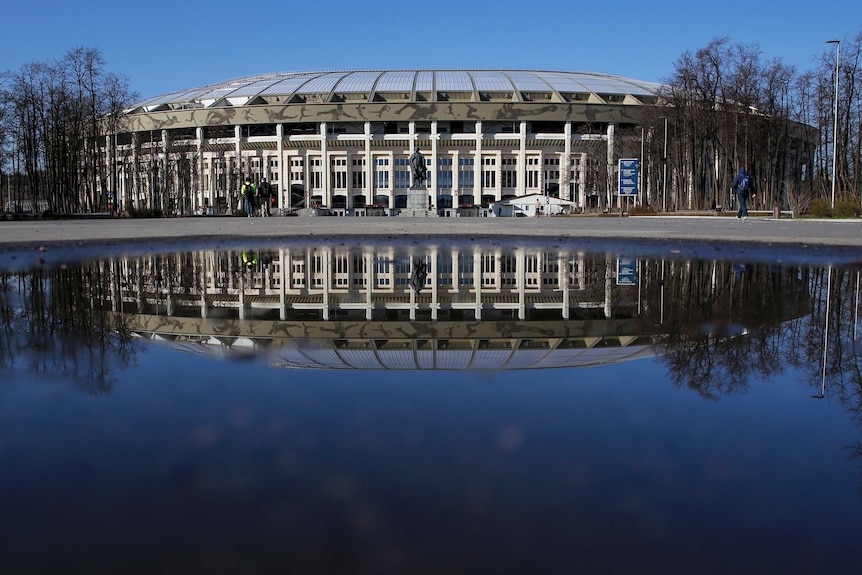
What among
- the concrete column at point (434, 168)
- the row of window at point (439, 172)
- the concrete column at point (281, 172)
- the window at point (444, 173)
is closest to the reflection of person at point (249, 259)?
the concrete column at point (434, 168)

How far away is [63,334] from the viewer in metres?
5.02

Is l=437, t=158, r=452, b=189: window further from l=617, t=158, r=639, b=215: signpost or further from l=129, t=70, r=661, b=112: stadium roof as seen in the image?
l=617, t=158, r=639, b=215: signpost

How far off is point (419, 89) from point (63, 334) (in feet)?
249

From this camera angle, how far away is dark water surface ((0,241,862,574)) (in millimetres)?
1911

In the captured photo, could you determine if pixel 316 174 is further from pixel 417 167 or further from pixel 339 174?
pixel 417 167

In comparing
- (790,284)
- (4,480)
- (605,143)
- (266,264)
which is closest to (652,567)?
(4,480)

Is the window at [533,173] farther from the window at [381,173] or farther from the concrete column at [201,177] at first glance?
the concrete column at [201,177]

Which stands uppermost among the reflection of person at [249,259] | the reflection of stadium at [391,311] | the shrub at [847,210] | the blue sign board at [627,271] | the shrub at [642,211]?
the shrub at [642,211]

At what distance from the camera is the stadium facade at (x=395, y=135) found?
74625 millimetres

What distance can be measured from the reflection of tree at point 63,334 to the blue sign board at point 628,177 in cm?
3335

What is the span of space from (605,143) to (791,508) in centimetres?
7652

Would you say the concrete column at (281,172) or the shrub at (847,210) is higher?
the concrete column at (281,172)

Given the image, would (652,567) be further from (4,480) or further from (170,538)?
(4,480)

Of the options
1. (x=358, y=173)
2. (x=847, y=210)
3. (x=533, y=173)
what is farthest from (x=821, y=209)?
(x=358, y=173)
